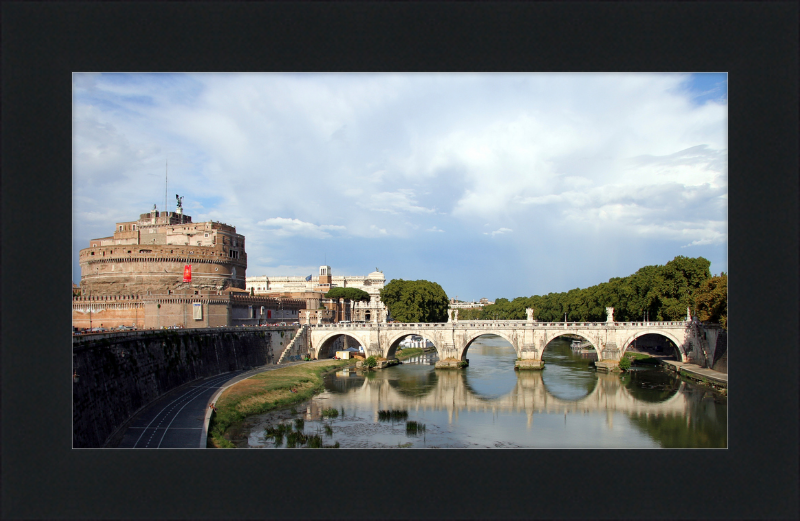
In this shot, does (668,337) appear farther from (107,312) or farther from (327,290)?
(327,290)

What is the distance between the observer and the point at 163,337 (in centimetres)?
2872

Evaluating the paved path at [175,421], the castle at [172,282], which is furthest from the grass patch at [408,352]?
A: the paved path at [175,421]

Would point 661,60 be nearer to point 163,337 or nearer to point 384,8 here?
point 384,8

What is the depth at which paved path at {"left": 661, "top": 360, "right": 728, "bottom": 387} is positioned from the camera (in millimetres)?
32569

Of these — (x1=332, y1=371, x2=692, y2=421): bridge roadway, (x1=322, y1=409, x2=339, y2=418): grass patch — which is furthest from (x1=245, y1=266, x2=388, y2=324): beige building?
(x1=322, y1=409, x2=339, y2=418): grass patch

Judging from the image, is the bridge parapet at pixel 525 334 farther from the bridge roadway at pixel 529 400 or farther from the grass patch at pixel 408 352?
the grass patch at pixel 408 352

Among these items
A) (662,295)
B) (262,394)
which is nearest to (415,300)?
(662,295)

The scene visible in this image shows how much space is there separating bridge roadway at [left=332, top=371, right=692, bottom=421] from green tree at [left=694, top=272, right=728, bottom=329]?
4.51 metres

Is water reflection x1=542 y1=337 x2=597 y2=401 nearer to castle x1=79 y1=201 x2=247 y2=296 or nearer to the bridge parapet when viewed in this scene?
the bridge parapet

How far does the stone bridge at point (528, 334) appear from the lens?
133 ft

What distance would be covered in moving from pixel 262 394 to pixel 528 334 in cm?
2260
